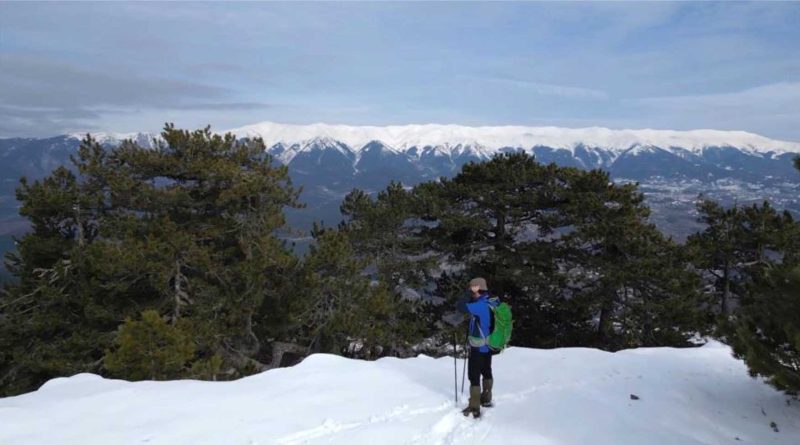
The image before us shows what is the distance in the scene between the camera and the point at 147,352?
1115 cm

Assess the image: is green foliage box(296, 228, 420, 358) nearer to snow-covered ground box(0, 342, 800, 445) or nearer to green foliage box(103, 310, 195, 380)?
green foliage box(103, 310, 195, 380)

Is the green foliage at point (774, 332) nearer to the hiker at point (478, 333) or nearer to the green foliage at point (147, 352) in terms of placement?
the hiker at point (478, 333)

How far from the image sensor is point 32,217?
63.5 ft

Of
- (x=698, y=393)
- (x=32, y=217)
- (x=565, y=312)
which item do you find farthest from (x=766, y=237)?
(x=32, y=217)

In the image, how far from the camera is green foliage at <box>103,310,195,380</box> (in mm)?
10922

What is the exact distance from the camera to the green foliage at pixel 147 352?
35.8 ft

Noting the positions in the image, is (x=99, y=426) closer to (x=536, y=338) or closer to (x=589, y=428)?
(x=589, y=428)

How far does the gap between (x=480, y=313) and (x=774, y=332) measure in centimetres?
387

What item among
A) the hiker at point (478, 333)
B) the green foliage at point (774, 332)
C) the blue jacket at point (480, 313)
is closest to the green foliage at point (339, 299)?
the hiker at point (478, 333)

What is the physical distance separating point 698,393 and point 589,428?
10.3 feet

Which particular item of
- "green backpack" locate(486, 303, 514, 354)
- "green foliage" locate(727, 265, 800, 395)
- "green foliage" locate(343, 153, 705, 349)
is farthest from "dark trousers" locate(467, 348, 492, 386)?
"green foliage" locate(343, 153, 705, 349)

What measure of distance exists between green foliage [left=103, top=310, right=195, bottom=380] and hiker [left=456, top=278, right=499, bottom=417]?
6.78 meters

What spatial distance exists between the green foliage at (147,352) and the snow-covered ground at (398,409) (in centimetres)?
213

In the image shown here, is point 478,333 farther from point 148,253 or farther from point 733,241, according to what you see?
point 733,241
